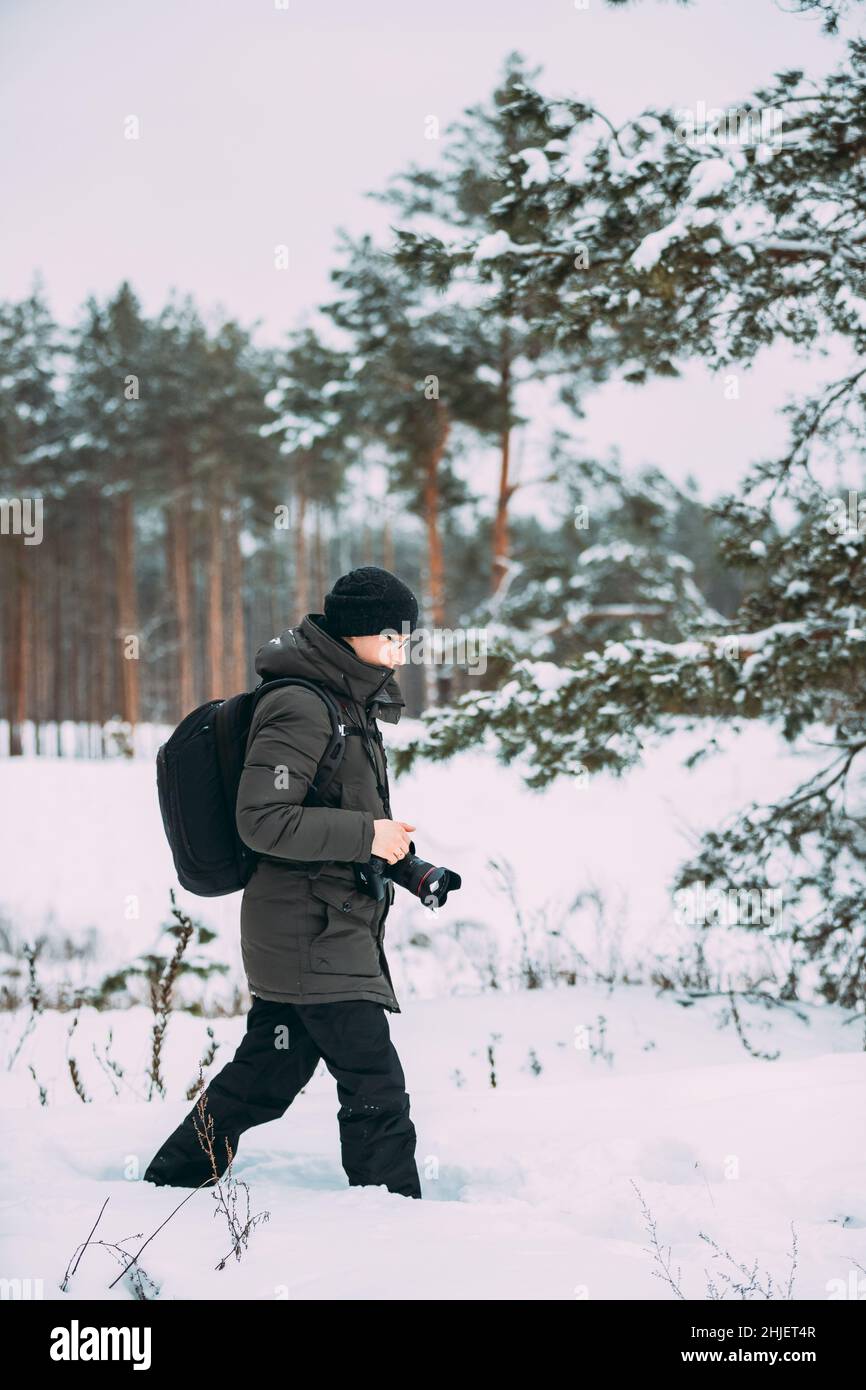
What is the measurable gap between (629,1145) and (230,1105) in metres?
1.34

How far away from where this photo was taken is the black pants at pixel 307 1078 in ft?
9.21

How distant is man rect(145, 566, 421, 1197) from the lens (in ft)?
8.88

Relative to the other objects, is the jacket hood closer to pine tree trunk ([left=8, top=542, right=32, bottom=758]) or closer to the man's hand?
the man's hand

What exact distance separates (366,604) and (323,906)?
0.88 meters

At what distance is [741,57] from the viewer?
4.99 metres

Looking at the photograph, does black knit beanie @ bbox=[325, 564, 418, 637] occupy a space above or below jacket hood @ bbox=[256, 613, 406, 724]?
above

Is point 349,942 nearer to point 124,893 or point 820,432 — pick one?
point 820,432

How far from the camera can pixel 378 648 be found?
294 cm

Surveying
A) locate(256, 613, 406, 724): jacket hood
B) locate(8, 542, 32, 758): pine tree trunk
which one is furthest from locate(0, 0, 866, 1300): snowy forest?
locate(8, 542, 32, 758): pine tree trunk

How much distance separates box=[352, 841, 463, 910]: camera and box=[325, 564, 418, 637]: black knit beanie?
0.65m

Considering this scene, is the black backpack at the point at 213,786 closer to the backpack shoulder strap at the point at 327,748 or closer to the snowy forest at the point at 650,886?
the backpack shoulder strap at the point at 327,748

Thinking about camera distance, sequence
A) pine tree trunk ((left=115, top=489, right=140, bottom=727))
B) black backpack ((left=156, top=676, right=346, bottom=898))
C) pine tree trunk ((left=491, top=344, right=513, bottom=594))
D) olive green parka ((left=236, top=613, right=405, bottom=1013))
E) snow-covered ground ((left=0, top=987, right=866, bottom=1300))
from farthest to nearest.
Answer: pine tree trunk ((left=115, top=489, right=140, bottom=727)) < pine tree trunk ((left=491, top=344, right=513, bottom=594)) < black backpack ((left=156, top=676, right=346, bottom=898)) < olive green parka ((left=236, top=613, right=405, bottom=1013)) < snow-covered ground ((left=0, top=987, right=866, bottom=1300))
